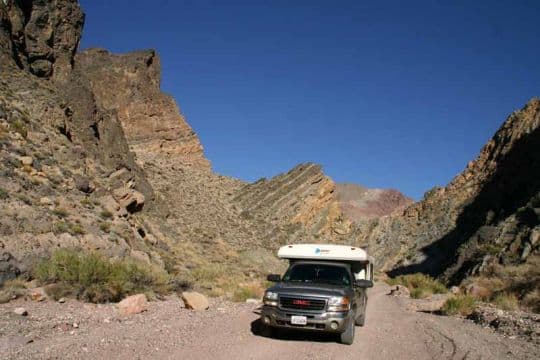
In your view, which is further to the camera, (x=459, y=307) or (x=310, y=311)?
(x=459, y=307)

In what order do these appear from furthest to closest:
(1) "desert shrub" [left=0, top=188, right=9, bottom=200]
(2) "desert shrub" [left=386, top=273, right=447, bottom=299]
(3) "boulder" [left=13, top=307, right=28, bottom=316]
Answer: (2) "desert shrub" [left=386, top=273, right=447, bottom=299] < (1) "desert shrub" [left=0, top=188, right=9, bottom=200] < (3) "boulder" [left=13, top=307, right=28, bottom=316]

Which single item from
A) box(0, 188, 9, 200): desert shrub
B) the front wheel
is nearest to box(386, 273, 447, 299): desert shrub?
the front wheel

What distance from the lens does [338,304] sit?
9.69 meters

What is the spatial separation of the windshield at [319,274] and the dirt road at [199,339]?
1.23 meters

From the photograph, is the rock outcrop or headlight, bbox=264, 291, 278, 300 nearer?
headlight, bbox=264, 291, 278, 300

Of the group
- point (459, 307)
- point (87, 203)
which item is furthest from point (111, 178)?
point (459, 307)

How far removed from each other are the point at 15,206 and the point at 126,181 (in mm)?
14512

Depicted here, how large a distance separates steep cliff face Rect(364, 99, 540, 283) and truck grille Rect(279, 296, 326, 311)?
67.9 ft

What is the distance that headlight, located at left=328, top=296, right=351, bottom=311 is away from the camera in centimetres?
964

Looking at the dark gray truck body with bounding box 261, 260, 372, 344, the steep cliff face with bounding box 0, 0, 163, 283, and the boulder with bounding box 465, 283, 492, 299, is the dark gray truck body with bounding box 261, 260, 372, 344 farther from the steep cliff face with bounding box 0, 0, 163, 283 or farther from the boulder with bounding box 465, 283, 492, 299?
the boulder with bounding box 465, 283, 492, 299

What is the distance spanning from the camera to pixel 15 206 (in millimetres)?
18203

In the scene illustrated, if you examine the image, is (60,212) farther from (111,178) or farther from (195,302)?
(111,178)

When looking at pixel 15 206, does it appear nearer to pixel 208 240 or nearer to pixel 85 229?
pixel 85 229

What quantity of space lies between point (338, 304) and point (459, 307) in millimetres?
8709
